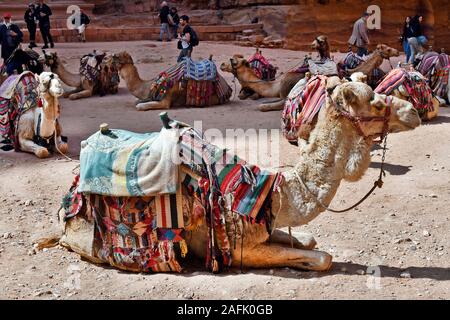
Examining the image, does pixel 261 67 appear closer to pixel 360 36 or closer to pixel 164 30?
pixel 360 36

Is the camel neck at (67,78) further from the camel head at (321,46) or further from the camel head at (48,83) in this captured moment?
the camel head at (48,83)

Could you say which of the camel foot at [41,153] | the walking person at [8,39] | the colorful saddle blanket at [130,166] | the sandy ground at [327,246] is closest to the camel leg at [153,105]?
the sandy ground at [327,246]

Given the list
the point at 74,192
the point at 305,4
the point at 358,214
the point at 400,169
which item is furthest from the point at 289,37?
the point at 74,192

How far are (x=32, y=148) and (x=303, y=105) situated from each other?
3.67 m

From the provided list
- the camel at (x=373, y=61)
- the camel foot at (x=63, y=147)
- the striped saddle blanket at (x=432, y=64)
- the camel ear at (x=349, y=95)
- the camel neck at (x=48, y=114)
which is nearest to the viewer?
the camel ear at (x=349, y=95)

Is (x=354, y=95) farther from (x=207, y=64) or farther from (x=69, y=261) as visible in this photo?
(x=207, y=64)

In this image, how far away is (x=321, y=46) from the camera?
38.0 feet

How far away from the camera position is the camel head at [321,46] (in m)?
11.5

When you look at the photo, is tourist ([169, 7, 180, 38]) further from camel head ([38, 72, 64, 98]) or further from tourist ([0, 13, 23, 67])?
camel head ([38, 72, 64, 98])

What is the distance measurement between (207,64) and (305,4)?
9.86m

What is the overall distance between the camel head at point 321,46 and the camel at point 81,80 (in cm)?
425

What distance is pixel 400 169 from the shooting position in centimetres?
751

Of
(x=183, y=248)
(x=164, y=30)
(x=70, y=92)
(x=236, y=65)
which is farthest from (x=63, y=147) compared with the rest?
(x=164, y=30)

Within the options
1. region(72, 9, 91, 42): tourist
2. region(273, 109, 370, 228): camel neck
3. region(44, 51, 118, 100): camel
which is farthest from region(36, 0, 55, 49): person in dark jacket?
region(273, 109, 370, 228): camel neck
